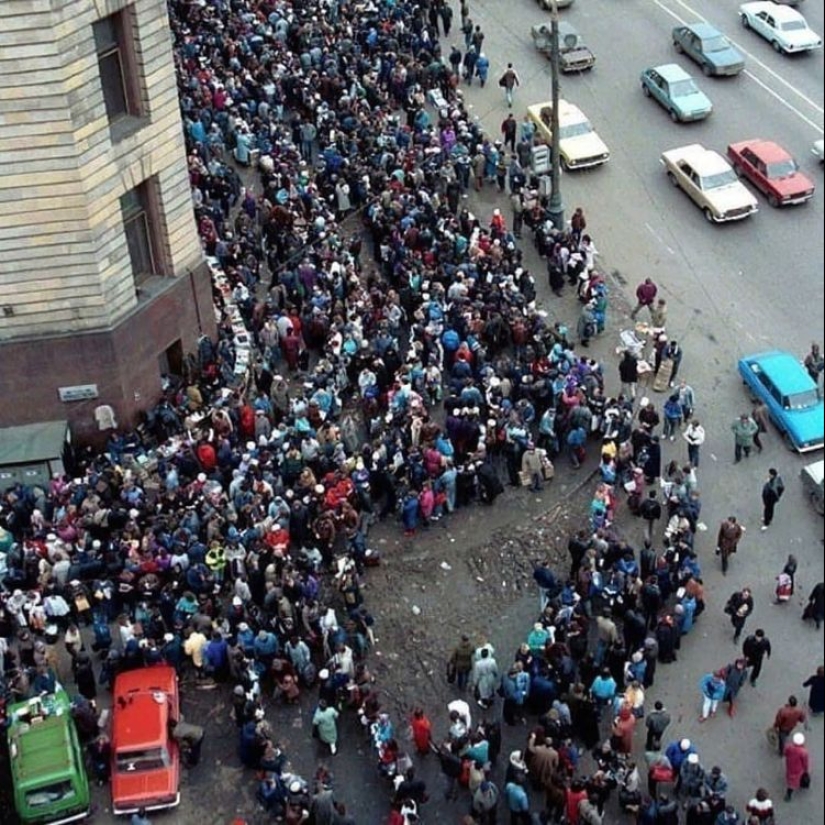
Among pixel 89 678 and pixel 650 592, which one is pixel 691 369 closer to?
pixel 650 592

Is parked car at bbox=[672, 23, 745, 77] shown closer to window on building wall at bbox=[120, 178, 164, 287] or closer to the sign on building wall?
window on building wall at bbox=[120, 178, 164, 287]

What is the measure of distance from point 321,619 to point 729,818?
28.7 ft

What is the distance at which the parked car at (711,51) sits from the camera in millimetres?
46938

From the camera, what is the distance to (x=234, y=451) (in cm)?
3269

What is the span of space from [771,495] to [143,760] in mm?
14243

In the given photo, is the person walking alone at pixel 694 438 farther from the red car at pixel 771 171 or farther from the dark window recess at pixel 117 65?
the dark window recess at pixel 117 65

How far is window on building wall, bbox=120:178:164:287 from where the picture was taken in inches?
1352

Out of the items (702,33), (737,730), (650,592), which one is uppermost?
(702,33)

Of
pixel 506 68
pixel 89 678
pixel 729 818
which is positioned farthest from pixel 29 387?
pixel 506 68

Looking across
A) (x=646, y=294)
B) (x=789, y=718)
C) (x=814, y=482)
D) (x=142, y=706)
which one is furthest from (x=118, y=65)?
(x=789, y=718)

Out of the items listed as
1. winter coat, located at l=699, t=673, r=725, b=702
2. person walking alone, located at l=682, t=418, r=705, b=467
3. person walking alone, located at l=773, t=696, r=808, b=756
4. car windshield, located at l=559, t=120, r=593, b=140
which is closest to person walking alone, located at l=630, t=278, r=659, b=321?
person walking alone, located at l=682, t=418, r=705, b=467

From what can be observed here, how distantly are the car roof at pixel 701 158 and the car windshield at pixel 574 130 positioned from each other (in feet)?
9.18

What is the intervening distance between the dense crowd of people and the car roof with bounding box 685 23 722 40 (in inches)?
296

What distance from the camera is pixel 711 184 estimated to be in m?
41.7
